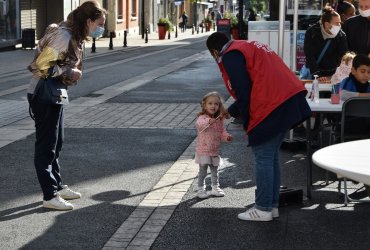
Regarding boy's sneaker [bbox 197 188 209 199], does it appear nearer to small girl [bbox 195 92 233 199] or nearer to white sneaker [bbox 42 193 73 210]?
small girl [bbox 195 92 233 199]

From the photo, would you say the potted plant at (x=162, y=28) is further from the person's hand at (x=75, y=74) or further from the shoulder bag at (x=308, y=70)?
the person's hand at (x=75, y=74)

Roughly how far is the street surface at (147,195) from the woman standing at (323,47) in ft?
3.51

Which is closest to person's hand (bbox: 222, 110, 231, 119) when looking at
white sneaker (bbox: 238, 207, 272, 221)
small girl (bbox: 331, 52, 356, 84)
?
white sneaker (bbox: 238, 207, 272, 221)

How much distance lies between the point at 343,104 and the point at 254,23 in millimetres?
5449

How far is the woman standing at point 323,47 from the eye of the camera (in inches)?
386

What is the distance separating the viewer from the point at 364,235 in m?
6.20

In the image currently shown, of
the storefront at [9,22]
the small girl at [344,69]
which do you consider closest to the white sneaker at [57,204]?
the small girl at [344,69]

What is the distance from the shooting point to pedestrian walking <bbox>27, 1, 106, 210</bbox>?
264 inches

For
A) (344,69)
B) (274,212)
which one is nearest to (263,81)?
(274,212)

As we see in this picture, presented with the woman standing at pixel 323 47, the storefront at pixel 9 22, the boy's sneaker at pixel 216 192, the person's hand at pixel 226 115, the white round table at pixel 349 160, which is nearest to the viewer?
the white round table at pixel 349 160

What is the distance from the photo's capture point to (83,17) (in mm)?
6727

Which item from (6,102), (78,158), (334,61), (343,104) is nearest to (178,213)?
(343,104)

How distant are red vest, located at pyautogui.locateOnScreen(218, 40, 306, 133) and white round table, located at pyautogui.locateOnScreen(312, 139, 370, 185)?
1389 millimetres

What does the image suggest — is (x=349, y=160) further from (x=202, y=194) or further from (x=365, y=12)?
(x=365, y=12)
